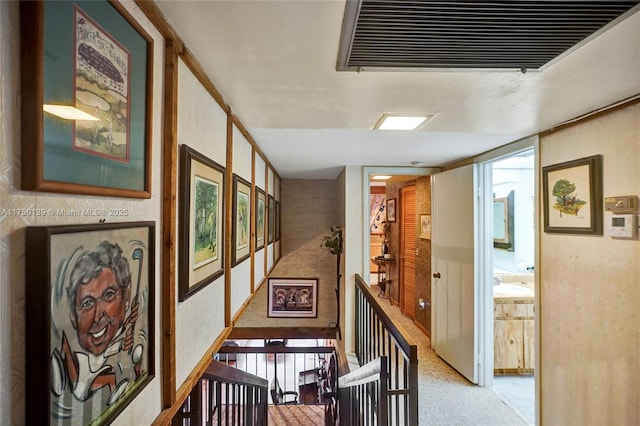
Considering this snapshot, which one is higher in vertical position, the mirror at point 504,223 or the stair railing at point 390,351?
the mirror at point 504,223

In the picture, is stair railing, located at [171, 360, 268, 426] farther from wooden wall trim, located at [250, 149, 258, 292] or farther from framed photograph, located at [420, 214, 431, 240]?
framed photograph, located at [420, 214, 431, 240]

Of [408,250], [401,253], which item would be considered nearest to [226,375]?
[408,250]

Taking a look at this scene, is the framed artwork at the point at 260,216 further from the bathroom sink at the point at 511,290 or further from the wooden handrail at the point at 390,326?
the bathroom sink at the point at 511,290

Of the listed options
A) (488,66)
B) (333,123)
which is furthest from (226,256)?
(488,66)

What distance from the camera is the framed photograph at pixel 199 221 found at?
3.26 feet

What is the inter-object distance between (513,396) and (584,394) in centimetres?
119

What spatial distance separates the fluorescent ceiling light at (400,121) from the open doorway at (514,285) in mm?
1243

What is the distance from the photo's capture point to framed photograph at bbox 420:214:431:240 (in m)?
4.03

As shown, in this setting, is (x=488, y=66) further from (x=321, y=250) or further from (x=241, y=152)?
(x=321, y=250)

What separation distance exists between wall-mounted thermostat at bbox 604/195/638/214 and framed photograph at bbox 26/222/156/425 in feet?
7.33

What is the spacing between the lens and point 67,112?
0.52 m

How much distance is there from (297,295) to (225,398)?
264cm

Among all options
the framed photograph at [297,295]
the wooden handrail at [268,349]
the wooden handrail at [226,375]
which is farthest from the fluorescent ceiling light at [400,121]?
the wooden handrail at [268,349]

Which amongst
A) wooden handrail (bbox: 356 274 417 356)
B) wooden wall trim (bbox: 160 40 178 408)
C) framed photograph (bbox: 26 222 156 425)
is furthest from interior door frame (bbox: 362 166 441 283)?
framed photograph (bbox: 26 222 156 425)
